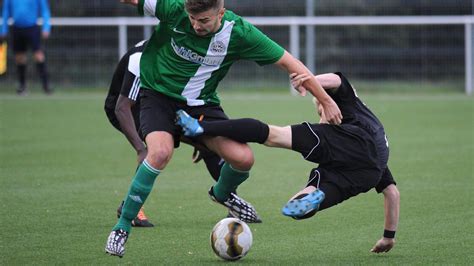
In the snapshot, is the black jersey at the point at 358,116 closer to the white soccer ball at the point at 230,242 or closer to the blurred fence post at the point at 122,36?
the white soccer ball at the point at 230,242

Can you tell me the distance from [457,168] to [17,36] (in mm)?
11353

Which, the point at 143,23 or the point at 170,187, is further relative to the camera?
the point at 143,23

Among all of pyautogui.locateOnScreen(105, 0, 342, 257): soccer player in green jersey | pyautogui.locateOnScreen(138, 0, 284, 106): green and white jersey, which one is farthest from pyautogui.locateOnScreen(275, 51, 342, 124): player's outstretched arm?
pyautogui.locateOnScreen(138, 0, 284, 106): green and white jersey

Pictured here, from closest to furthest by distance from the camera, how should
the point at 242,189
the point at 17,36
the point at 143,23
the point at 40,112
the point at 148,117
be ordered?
1. the point at 148,117
2. the point at 242,189
3. the point at 40,112
4. the point at 17,36
5. the point at 143,23

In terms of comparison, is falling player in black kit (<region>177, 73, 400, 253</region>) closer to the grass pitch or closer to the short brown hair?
the grass pitch

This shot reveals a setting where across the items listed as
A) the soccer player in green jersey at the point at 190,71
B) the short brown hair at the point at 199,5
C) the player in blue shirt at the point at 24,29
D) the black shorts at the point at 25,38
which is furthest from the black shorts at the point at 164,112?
the black shorts at the point at 25,38

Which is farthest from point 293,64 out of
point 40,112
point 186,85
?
point 40,112

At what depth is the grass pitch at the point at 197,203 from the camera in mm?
6480

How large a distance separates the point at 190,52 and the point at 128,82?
133 centimetres

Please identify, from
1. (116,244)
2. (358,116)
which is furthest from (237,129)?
(116,244)

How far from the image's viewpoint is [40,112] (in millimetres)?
16922

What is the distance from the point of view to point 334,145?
637 centimetres

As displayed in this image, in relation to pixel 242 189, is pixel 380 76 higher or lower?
lower

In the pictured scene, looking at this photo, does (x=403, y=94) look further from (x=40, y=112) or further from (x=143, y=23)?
(x=40, y=112)
